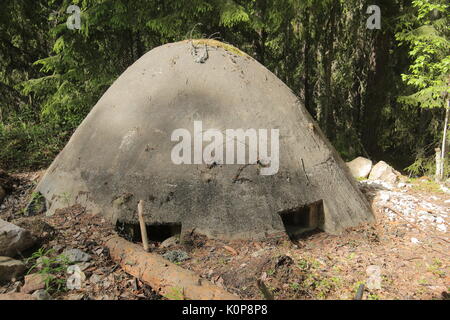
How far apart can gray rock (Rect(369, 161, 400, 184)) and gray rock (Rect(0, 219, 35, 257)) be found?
783cm

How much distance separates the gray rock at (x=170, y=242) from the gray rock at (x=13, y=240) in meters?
1.63

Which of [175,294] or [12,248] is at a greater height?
[12,248]

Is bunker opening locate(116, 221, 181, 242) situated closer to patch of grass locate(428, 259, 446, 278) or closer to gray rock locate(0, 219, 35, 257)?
gray rock locate(0, 219, 35, 257)

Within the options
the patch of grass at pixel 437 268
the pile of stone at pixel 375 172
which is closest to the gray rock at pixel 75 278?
the patch of grass at pixel 437 268

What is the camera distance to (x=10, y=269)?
11.5 feet

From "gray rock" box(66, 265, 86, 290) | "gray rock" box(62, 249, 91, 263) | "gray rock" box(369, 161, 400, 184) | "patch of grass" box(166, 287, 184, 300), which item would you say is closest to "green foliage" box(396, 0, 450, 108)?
"gray rock" box(369, 161, 400, 184)

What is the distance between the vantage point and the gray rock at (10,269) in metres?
3.46

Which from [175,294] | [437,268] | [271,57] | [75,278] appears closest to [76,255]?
[75,278]

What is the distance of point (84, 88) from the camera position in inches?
378

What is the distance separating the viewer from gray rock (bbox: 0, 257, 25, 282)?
346 centimetres

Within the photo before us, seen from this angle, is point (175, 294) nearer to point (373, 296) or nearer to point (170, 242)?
point (170, 242)

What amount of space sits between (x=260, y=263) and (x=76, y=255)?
224cm
